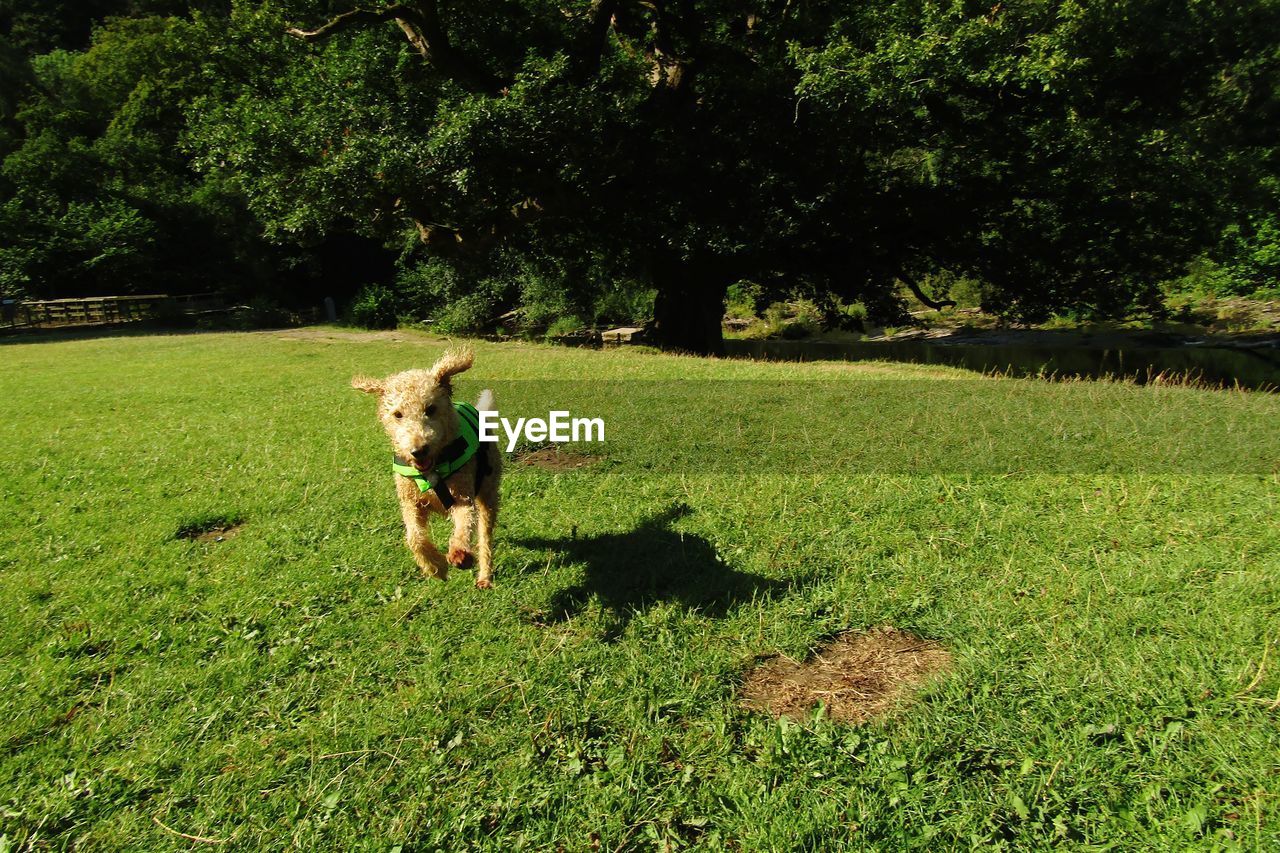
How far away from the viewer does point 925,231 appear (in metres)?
17.1

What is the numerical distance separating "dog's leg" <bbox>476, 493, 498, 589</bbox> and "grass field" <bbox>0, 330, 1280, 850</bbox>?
17 centimetres

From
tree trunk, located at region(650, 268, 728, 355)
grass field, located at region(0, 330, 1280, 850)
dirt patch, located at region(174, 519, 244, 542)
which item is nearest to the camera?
grass field, located at region(0, 330, 1280, 850)

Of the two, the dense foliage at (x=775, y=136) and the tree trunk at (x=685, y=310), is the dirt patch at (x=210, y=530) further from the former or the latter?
the tree trunk at (x=685, y=310)

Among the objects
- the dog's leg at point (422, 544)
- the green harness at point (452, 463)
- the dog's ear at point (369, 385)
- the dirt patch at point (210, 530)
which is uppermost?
the dog's ear at point (369, 385)

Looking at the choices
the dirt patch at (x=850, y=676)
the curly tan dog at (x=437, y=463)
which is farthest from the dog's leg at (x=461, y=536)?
the dirt patch at (x=850, y=676)

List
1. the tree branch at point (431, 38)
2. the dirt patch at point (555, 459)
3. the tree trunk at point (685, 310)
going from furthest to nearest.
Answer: the tree trunk at point (685, 310), the tree branch at point (431, 38), the dirt patch at point (555, 459)

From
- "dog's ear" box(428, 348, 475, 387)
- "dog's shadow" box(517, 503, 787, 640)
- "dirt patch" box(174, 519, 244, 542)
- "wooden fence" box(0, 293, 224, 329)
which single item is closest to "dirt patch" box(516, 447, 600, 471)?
"dog's shadow" box(517, 503, 787, 640)

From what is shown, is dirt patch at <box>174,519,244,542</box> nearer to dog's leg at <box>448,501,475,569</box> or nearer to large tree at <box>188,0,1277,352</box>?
dog's leg at <box>448,501,475,569</box>

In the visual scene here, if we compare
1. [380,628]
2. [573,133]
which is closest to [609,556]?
[380,628]

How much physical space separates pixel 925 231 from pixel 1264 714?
52.9 ft

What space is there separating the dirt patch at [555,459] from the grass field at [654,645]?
0.61 feet

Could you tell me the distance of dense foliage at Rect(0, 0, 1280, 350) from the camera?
13.0 meters

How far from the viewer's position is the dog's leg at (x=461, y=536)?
3.78 meters

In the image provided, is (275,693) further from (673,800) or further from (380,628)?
(673,800)
